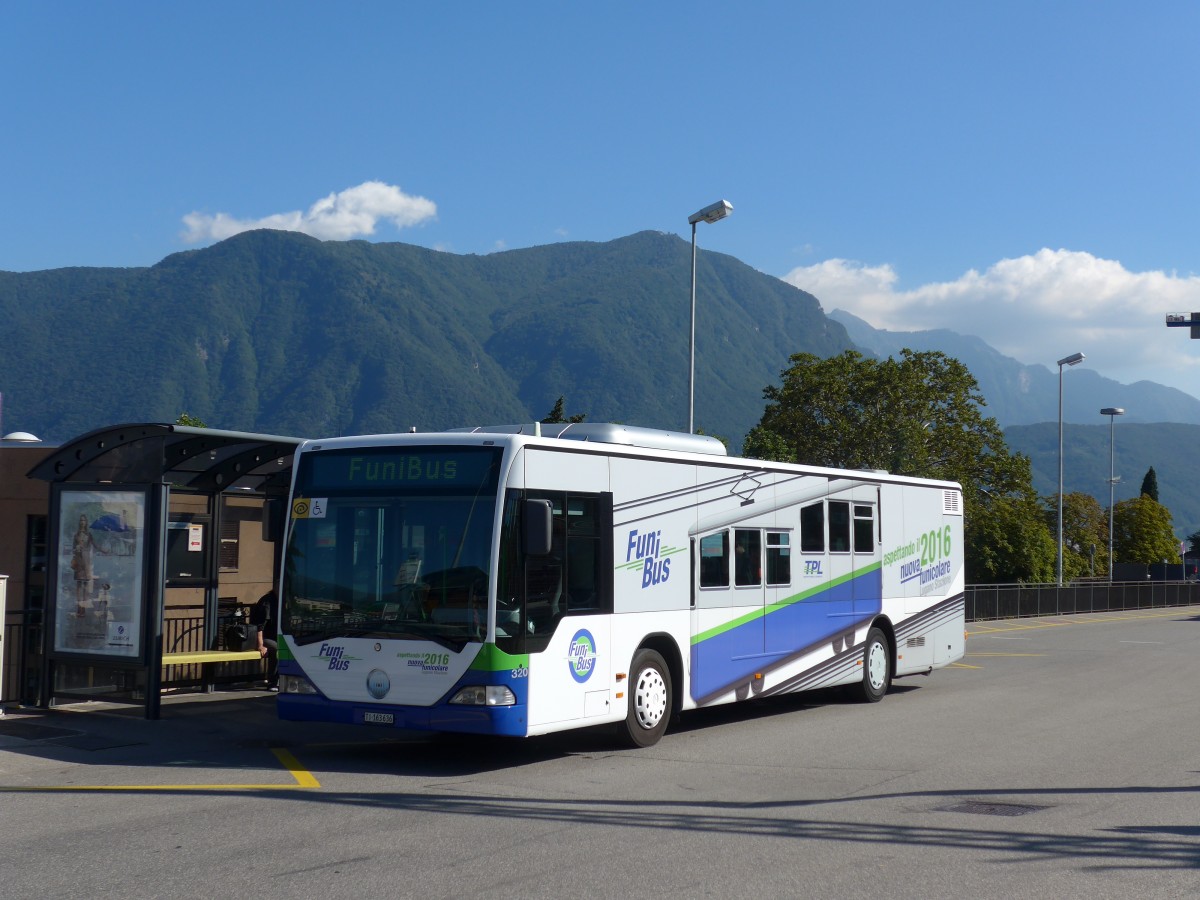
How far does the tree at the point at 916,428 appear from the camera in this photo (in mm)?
57156

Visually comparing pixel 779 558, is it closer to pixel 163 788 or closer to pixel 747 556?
pixel 747 556

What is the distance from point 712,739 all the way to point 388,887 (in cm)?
676

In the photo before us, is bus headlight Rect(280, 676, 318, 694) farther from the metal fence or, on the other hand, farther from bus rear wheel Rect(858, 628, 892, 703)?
the metal fence

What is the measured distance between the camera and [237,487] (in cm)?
1650

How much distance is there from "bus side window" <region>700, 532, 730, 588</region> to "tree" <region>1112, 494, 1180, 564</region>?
105m

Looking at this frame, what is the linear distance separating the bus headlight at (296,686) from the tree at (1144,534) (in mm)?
108279

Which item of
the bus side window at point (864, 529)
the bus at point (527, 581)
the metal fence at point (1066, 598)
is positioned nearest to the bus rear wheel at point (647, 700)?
the bus at point (527, 581)

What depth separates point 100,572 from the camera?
13938mm

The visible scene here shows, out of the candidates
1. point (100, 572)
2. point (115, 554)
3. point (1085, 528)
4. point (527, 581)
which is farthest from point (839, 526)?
point (1085, 528)

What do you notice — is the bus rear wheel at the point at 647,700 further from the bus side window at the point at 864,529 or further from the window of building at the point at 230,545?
the window of building at the point at 230,545

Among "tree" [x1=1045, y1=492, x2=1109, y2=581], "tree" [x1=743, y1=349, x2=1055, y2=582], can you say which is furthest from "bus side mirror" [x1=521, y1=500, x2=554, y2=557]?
"tree" [x1=1045, y1=492, x2=1109, y2=581]

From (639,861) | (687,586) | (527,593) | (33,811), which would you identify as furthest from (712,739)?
(33,811)

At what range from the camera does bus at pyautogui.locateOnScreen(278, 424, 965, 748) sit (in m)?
10.6

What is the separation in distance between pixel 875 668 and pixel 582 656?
6797mm
